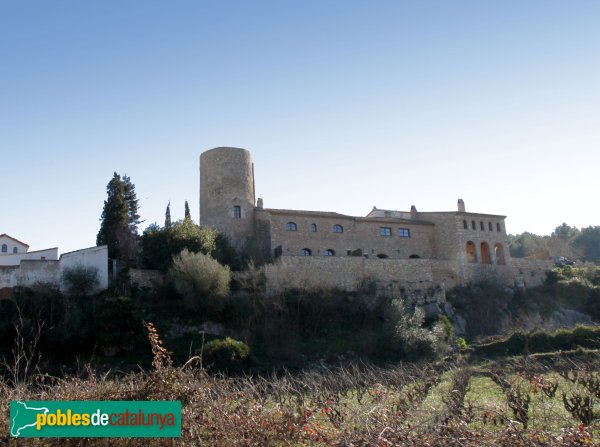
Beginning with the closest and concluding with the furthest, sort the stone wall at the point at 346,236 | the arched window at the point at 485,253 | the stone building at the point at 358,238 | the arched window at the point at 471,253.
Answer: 1. the stone building at the point at 358,238
2. the stone wall at the point at 346,236
3. the arched window at the point at 471,253
4. the arched window at the point at 485,253

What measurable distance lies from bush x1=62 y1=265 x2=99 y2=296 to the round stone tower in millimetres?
10873

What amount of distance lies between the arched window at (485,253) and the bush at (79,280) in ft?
95.5

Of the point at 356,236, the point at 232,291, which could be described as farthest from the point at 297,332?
the point at 356,236

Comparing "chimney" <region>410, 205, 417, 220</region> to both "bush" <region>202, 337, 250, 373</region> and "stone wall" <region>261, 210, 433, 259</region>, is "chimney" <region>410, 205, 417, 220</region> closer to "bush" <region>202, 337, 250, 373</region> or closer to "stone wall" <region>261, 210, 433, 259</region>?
"stone wall" <region>261, 210, 433, 259</region>

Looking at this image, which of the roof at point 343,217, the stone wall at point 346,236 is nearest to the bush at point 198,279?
the stone wall at point 346,236

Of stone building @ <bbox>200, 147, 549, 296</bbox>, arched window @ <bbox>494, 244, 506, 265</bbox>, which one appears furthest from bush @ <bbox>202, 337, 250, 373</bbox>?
arched window @ <bbox>494, 244, 506, 265</bbox>

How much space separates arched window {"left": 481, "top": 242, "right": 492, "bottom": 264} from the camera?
149 ft

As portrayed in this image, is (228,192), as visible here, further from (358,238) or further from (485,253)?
(485,253)

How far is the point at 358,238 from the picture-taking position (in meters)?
42.6

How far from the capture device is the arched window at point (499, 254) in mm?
45391

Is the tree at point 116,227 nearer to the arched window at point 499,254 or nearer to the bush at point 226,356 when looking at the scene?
the bush at point 226,356

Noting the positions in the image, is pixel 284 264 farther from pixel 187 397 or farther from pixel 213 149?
pixel 187 397

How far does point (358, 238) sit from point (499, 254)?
479 inches

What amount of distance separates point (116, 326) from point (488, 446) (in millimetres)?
22171
